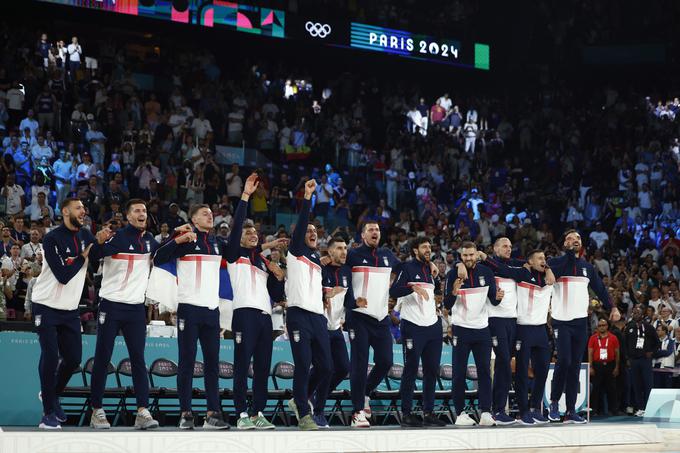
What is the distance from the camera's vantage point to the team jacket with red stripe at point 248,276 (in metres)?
10.9

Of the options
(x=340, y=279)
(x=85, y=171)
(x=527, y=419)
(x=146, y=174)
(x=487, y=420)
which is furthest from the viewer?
(x=146, y=174)

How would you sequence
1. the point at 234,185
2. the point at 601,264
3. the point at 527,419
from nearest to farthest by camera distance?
the point at 527,419, the point at 234,185, the point at 601,264

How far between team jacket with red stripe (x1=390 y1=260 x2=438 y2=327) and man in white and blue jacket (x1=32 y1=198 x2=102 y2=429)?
3864mm

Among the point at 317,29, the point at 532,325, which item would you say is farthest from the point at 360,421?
the point at 317,29

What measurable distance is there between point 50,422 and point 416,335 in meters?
4.50

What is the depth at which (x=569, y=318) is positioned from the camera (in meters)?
13.6

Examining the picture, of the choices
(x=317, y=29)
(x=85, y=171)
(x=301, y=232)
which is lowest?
(x=301, y=232)

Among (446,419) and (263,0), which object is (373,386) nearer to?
(446,419)

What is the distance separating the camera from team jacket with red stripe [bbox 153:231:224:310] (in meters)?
10.5

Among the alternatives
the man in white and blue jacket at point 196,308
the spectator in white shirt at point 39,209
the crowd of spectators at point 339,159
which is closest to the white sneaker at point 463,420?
the man in white and blue jacket at point 196,308

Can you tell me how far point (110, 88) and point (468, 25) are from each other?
14373mm

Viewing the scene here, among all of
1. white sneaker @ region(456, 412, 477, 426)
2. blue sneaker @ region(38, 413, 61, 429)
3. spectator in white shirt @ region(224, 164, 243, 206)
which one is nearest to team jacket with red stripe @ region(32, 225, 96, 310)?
blue sneaker @ region(38, 413, 61, 429)

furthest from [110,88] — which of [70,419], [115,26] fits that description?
[70,419]

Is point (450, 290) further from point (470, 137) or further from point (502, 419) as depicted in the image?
point (470, 137)
